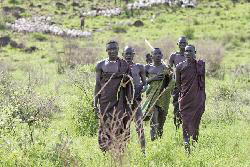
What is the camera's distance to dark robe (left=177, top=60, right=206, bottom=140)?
24.5 feet

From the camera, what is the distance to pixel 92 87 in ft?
32.0

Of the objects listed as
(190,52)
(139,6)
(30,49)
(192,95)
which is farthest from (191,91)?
(139,6)

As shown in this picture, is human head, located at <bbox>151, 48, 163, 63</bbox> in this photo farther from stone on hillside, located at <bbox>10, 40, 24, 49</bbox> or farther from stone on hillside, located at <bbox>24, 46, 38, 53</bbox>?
stone on hillside, located at <bbox>10, 40, 24, 49</bbox>

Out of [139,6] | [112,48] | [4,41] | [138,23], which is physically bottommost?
[4,41]

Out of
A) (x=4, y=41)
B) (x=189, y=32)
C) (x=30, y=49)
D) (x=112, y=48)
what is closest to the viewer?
(x=112, y=48)

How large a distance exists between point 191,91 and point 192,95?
6 centimetres

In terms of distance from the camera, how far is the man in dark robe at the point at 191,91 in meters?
7.47

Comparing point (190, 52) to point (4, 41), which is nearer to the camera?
point (190, 52)

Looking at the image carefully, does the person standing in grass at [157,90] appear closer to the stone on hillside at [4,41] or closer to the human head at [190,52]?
the human head at [190,52]

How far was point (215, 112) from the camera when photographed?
10.7 meters

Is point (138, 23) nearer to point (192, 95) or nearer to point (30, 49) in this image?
point (30, 49)

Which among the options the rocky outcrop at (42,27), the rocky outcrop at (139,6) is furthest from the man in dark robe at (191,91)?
the rocky outcrop at (139,6)

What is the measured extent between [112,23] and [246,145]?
82.4ft

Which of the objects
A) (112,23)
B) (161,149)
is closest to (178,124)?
(161,149)
